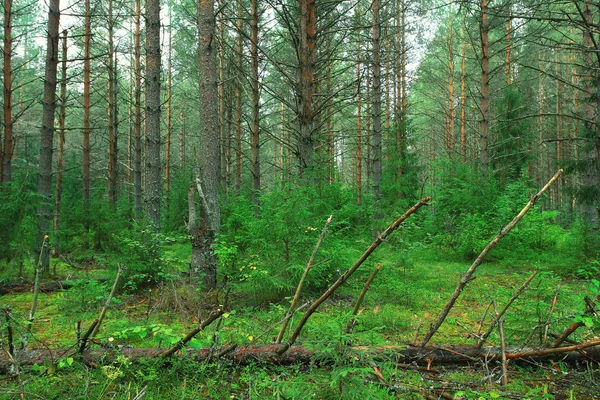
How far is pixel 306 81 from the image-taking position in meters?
7.06

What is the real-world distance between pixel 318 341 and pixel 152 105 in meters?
6.95

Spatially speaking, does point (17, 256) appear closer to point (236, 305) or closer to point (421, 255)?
point (236, 305)

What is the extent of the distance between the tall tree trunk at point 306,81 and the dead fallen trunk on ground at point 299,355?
14.8 feet

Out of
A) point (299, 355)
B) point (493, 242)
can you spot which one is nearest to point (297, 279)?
point (299, 355)

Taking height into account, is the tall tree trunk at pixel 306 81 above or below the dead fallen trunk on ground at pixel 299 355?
above

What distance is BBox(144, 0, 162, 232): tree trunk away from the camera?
24.6ft

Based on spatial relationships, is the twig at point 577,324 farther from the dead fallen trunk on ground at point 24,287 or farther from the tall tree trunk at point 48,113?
the tall tree trunk at point 48,113

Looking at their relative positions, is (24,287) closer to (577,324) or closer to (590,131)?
(577,324)

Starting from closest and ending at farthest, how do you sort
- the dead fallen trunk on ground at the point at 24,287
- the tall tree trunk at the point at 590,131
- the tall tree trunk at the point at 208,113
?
the tall tree trunk at the point at 208,113
the dead fallen trunk on ground at the point at 24,287
the tall tree trunk at the point at 590,131

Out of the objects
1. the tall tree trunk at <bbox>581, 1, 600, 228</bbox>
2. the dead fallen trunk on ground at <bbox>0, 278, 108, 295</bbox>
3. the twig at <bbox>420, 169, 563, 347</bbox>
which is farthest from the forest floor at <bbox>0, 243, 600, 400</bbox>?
the tall tree trunk at <bbox>581, 1, 600, 228</bbox>

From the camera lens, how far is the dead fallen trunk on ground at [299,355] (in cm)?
273

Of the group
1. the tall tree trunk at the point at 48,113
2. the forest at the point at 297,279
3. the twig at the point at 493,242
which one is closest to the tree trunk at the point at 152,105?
the forest at the point at 297,279

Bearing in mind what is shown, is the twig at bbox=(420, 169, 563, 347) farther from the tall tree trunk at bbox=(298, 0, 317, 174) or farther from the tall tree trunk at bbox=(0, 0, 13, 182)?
the tall tree trunk at bbox=(0, 0, 13, 182)

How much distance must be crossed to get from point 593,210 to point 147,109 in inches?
554
